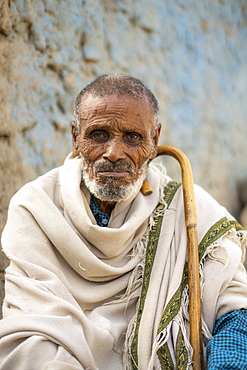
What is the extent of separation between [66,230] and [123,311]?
517 millimetres

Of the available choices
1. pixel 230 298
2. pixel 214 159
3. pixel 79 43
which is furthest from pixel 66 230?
pixel 214 159

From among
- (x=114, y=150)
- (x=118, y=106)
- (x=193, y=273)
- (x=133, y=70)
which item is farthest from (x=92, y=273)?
(x=133, y=70)

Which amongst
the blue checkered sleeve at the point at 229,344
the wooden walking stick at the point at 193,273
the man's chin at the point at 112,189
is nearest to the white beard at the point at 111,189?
the man's chin at the point at 112,189

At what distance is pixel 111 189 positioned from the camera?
264 centimetres

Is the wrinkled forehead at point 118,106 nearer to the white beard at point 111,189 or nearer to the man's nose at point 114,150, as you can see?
the man's nose at point 114,150

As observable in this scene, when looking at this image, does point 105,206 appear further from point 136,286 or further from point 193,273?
point 193,273

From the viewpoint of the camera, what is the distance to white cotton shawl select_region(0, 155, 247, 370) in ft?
7.62

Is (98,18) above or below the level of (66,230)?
above

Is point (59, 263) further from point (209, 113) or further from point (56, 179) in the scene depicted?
point (209, 113)

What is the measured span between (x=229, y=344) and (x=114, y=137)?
1160 millimetres

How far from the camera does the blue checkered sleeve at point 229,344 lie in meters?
2.22

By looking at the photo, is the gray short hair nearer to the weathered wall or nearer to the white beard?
the white beard

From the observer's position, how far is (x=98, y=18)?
13.1ft

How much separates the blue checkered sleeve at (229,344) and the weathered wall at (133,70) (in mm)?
1723
